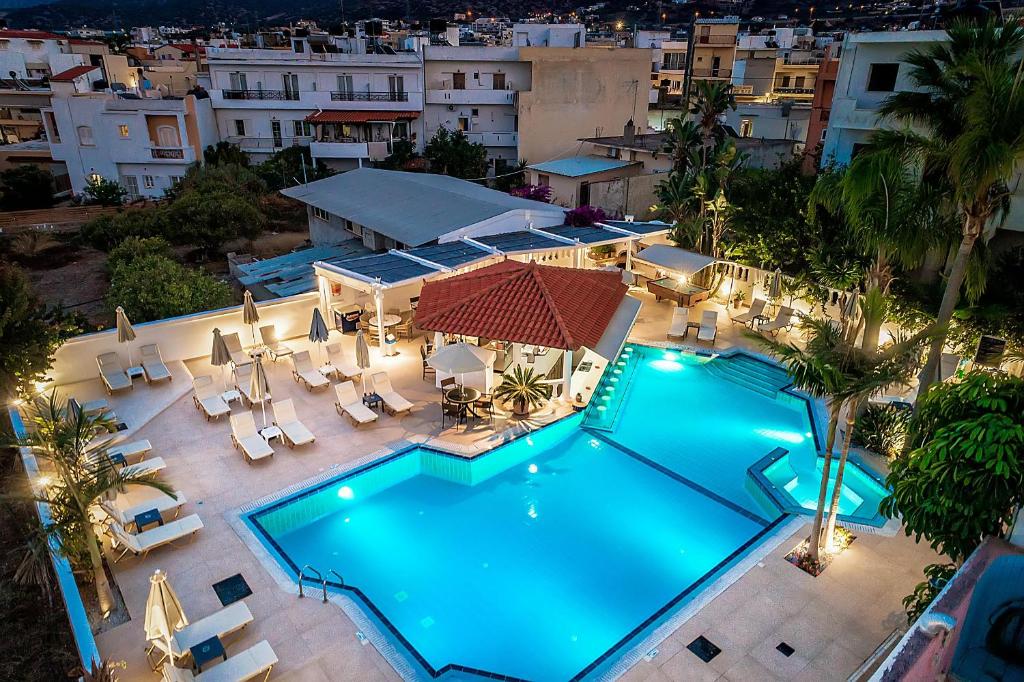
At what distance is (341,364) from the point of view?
1855cm

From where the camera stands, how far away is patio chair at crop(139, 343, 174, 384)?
57.4 ft

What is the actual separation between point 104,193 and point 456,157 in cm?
2267

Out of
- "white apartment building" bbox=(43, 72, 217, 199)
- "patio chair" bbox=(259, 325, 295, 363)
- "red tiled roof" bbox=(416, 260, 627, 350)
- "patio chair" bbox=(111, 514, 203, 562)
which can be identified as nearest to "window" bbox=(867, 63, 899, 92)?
"red tiled roof" bbox=(416, 260, 627, 350)

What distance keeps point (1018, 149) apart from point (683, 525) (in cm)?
904

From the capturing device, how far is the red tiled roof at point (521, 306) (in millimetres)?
16109

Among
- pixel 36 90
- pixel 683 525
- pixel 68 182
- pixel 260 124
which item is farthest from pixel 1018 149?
pixel 36 90

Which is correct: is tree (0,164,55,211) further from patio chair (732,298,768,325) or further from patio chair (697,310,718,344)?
patio chair (732,298,768,325)

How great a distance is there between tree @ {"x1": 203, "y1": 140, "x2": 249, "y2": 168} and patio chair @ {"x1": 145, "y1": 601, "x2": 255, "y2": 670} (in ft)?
127

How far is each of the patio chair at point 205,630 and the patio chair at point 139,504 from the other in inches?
111

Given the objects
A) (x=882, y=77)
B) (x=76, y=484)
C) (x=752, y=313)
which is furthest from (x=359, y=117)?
(x=76, y=484)

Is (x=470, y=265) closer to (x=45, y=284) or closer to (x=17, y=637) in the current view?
(x=17, y=637)

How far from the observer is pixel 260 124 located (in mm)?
46844

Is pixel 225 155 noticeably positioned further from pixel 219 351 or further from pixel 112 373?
pixel 219 351

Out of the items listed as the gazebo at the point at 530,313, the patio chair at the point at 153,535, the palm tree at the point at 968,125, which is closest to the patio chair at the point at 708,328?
the gazebo at the point at 530,313
